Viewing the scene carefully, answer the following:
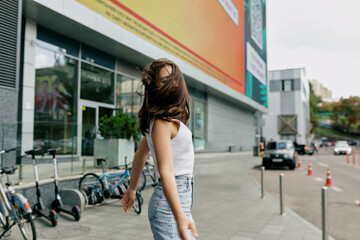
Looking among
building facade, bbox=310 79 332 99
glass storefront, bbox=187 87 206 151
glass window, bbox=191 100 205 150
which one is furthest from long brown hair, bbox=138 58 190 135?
building facade, bbox=310 79 332 99

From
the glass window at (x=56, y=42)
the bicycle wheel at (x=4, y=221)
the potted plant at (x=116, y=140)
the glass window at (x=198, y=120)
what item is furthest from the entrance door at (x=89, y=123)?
the glass window at (x=198, y=120)

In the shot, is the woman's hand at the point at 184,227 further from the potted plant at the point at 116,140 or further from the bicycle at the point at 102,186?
the potted plant at the point at 116,140

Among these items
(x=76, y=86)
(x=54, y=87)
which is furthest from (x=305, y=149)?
(x=54, y=87)

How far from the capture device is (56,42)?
11.8m

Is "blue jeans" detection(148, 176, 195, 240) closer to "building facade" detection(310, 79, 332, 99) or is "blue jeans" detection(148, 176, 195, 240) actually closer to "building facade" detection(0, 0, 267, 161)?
"building facade" detection(0, 0, 267, 161)

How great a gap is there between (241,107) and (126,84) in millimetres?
20819

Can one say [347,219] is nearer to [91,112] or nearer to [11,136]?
Answer: [11,136]

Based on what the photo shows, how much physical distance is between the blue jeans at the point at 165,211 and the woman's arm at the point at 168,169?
0.14m

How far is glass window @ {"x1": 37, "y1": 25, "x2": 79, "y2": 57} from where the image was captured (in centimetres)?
1118

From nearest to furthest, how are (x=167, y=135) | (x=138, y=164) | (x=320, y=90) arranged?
(x=167, y=135) < (x=138, y=164) < (x=320, y=90)

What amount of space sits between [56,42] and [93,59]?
2.10m

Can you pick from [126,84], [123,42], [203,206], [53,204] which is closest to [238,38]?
[126,84]

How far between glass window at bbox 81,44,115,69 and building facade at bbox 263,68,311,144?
1939 inches

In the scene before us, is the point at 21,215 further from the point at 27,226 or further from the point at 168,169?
the point at 168,169
